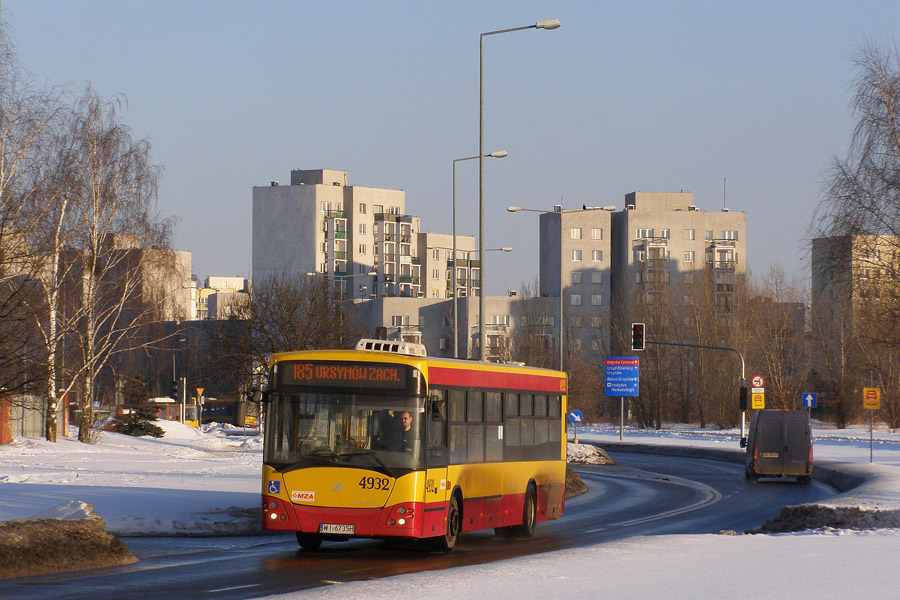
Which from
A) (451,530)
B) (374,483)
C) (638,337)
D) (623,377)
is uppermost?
(638,337)

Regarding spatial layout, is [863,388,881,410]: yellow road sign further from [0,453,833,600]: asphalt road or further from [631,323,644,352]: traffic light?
[631,323,644,352]: traffic light

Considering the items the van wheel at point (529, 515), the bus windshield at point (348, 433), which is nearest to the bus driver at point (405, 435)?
the bus windshield at point (348, 433)

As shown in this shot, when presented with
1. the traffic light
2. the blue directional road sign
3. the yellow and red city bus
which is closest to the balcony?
the blue directional road sign

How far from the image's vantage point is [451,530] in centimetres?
1742

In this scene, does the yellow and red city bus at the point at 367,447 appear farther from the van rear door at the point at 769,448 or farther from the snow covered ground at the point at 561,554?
the van rear door at the point at 769,448

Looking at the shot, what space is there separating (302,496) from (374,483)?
0.96 meters

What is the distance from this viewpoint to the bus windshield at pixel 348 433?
16.4m

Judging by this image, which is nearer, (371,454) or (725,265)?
(371,454)

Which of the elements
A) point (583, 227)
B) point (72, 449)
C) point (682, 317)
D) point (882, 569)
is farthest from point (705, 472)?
point (583, 227)

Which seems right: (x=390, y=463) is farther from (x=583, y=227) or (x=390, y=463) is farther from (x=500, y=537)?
(x=583, y=227)

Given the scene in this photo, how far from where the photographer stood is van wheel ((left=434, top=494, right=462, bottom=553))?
17.2m

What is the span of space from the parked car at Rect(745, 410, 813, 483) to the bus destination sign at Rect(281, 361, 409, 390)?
2314cm

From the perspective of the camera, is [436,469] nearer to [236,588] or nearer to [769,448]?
[236,588]

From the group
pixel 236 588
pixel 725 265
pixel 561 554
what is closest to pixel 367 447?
pixel 561 554
